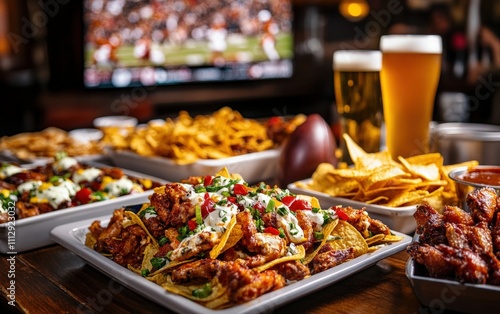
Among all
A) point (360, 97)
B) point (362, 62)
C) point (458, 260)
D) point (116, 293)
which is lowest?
point (116, 293)

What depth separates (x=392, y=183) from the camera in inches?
66.9

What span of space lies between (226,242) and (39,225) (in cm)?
67

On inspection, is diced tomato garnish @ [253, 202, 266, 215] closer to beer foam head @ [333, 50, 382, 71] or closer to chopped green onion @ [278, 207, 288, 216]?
chopped green onion @ [278, 207, 288, 216]

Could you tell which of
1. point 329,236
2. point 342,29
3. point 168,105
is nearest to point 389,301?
point 329,236

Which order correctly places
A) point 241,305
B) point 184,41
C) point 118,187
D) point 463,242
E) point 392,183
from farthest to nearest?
1. point 184,41
2. point 118,187
3. point 392,183
4. point 463,242
5. point 241,305

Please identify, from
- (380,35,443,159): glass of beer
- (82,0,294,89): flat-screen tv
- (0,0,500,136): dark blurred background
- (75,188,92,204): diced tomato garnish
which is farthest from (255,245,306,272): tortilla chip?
(82,0,294,89): flat-screen tv

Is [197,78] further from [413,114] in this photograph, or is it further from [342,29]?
[413,114]

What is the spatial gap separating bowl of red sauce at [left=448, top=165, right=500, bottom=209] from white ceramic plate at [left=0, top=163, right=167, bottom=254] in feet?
3.49

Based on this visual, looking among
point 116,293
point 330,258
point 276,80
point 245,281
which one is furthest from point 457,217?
point 276,80

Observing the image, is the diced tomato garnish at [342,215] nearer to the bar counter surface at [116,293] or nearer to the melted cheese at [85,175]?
the bar counter surface at [116,293]

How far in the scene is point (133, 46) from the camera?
6.48 meters

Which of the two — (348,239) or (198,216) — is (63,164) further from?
(348,239)

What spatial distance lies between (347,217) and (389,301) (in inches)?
10.4

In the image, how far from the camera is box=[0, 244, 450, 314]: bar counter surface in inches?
46.7
